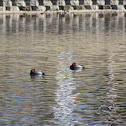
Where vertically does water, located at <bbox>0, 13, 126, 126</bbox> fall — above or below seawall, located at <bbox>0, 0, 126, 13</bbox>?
below

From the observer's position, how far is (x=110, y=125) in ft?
50.6

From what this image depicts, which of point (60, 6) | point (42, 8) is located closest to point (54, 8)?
point (60, 6)

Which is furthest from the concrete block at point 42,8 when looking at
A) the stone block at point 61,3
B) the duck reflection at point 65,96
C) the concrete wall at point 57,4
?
the duck reflection at point 65,96

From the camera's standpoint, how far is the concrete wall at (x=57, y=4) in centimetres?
9957

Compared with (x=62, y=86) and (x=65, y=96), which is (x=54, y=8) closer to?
→ (x=62, y=86)

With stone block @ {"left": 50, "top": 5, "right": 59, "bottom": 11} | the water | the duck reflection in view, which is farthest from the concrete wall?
the duck reflection

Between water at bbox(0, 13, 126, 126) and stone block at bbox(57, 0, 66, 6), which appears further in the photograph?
stone block at bbox(57, 0, 66, 6)

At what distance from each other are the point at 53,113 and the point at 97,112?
146cm

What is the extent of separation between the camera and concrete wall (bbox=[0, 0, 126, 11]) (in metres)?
99.6

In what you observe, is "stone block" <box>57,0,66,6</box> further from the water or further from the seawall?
the water

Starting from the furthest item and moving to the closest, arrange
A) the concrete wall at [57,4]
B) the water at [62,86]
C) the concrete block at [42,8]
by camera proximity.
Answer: the concrete block at [42,8] → the concrete wall at [57,4] → the water at [62,86]

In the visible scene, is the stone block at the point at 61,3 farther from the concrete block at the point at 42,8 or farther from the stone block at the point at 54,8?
the concrete block at the point at 42,8

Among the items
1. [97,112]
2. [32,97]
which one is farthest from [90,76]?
[97,112]

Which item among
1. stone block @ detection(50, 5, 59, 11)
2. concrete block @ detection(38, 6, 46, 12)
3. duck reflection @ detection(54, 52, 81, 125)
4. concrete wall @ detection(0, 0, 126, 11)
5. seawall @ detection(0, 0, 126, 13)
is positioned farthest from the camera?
stone block @ detection(50, 5, 59, 11)
